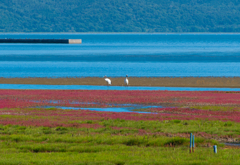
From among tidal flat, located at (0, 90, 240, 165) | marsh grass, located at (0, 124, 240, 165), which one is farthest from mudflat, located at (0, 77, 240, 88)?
marsh grass, located at (0, 124, 240, 165)

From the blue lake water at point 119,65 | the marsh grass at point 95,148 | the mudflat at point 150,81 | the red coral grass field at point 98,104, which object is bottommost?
the marsh grass at point 95,148

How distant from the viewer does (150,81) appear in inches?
2160

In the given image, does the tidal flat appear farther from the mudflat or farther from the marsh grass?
the mudflat

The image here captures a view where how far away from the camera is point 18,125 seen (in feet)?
72.3

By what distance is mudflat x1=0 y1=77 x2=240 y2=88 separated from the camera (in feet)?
170

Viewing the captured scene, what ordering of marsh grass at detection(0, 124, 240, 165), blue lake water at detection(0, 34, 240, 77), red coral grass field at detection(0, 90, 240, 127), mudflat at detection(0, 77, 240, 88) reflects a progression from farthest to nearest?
blue lake water at detection(0, 34, 240, 77)
mudflat at detection(0, 77, 240, 88)
red coral grass field at detection(0, 90, 240, 127)
marsh grass at detection(0, 124, 240, 165)

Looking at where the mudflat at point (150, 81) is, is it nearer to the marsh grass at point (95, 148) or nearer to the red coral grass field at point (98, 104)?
the red coral grass field at point (98, 104)

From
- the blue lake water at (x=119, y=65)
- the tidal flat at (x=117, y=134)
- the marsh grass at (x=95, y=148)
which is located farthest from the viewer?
the blue lake water at (x=119, y=65)

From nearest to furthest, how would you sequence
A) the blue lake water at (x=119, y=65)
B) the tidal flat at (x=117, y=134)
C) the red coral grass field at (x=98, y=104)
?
the tidal flat at (x=117, y=134)
the red coral grass field at (x=98, y=104)
the blue lake water at (x=119, y=65)

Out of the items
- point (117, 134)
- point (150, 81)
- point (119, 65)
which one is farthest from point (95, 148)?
point (119, 65)

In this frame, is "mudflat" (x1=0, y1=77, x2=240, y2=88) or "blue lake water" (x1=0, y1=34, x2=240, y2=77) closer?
"mudflat" (x1=0, y1=77, x2=240, y2=88)

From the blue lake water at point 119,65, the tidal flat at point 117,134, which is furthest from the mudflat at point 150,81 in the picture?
the tidal flat at point 117,134

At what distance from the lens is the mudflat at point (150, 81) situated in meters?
51.8

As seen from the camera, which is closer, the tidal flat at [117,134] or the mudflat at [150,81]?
the tidal flat at [117,134]
